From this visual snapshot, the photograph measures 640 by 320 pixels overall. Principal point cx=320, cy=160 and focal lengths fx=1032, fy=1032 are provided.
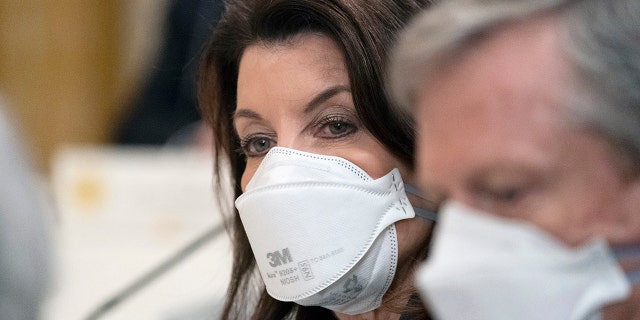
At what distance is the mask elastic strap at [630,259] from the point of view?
0.94 metres

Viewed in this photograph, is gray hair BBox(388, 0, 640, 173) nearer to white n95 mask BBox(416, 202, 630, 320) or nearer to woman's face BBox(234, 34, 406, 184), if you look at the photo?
white n95 mask BBox(416, 202, 630, 320)

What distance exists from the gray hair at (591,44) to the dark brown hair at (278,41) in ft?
1.47

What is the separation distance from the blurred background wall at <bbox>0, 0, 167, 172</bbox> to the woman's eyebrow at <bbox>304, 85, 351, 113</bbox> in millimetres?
2978

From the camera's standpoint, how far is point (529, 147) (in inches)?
35.5

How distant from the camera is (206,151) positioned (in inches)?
122

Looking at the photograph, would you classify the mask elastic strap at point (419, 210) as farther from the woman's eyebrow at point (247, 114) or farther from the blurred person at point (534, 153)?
the blurred person at point (534, 153)

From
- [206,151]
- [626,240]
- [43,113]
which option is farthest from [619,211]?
[43,113]

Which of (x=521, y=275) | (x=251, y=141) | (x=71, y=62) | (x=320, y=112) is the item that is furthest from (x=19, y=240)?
(x=71, y=62)

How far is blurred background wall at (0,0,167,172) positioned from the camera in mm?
4418

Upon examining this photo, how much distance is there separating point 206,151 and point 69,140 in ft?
5.41

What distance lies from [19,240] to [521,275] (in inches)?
66.5

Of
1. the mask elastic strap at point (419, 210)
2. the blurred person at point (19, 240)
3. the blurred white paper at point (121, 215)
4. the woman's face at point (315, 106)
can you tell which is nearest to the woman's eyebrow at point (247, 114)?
the woman's face at point (315, 106)

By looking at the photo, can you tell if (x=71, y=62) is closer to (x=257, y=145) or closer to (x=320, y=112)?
(x=257, y=145)

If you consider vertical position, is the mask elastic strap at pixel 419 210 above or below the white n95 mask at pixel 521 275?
below
